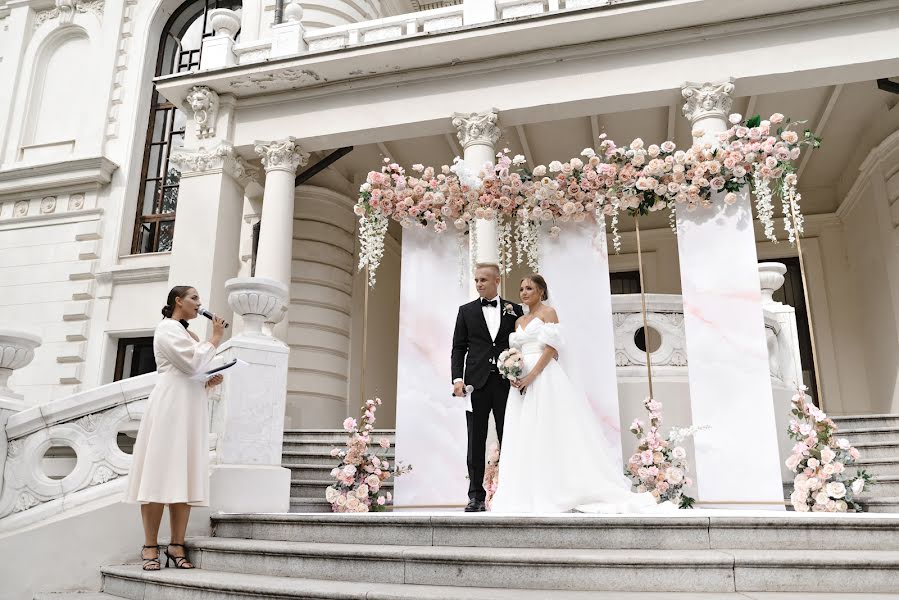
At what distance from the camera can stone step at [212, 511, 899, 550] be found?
375 centimetres

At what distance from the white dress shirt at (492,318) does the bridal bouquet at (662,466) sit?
1927 mm

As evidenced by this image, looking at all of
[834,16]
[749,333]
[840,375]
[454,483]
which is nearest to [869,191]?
[840,375]

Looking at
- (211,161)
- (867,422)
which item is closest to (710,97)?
(867,422)

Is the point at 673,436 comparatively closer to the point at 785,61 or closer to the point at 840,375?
the point at 785,61

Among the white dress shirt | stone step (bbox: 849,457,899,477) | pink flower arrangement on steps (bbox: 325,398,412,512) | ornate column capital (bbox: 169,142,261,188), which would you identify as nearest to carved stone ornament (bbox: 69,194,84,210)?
ornate column capital (bbox: 169,142,261,188)

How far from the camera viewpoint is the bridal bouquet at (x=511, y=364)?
16.8ft

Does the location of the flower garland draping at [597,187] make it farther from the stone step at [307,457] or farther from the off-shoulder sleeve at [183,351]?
the off-shoulder sleeve at [183,351]

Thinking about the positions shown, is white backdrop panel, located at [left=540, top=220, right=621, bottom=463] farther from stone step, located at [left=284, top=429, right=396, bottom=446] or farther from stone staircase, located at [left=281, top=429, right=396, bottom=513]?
stone step, located at [left=284, top=429, right=396, bottom=446]

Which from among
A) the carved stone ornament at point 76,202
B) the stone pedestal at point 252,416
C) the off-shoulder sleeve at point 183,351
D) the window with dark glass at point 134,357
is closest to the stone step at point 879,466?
the stone pedestal at point 252,416

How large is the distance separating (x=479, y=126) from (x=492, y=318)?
5404 millimetres

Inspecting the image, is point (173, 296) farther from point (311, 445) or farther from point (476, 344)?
point (311, 445)

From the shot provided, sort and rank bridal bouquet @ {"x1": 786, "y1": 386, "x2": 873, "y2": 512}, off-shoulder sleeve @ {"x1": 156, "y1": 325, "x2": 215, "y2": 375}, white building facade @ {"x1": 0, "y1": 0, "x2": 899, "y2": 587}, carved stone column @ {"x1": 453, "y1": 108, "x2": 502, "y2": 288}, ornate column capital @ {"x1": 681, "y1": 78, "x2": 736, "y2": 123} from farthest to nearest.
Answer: carved stone column @ {"x1": 453, "y1": 108, "x2": 502, "y2": 288}
ornate column capital @ {"x1": 681, "y1": 78, "x2": 736, "y2": 123}
white building facade @ {"x1": 0, "y1": 0, "x2": 899, "y2": 587}
bridal bouquet @ {"x1": 786, "y1": 386, "x2": 873, "y2": 512}
off-shoulder sleeve @ {"x1": 156, "y1": 325, "x2": 215, "y2": 375}

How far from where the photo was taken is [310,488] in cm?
750

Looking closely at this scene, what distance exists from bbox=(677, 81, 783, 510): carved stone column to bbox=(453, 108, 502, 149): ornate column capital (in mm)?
4360
